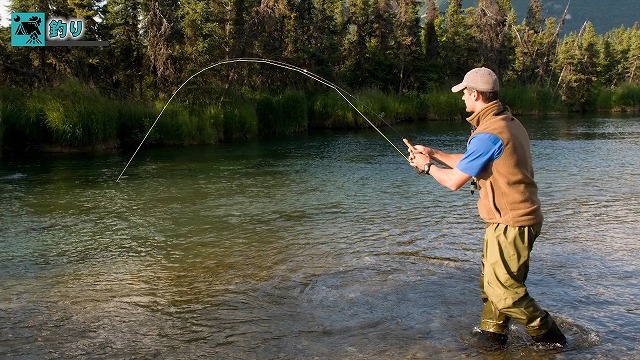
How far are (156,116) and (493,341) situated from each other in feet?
55.6

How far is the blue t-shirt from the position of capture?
149 inches

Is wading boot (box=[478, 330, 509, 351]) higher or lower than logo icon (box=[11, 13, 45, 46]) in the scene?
lower

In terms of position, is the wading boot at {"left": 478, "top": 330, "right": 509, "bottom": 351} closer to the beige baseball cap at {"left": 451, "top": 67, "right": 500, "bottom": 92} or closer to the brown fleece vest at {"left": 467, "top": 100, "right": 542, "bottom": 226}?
the brown fleece vest at {"left": 467, "top": 100, "right": 542, "bottom": 226}

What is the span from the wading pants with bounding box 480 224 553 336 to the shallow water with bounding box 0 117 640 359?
13.3 inches

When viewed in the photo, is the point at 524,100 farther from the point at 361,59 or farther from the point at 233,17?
the point at 233,17

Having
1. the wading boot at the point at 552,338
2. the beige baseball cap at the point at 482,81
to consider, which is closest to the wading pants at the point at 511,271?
the wading boot at the point at 552,338

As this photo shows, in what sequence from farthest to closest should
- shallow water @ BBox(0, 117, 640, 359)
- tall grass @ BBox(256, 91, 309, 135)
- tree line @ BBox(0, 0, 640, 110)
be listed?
tall grass @ BBox(256, 91, 309, 135) < tree line @ BBox(0, 0, 640, 110) < shallow water @ BBox(0, 117, 640, 359)

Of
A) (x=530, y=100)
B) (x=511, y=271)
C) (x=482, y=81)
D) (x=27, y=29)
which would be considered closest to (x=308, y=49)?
(x=530, y=100)

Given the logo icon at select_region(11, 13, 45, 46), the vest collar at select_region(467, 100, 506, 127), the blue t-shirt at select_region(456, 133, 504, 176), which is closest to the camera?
the blue t-shirt at select_region(456, 133, 504, 176)

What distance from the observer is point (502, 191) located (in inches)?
153

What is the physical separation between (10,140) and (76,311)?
14.0 m

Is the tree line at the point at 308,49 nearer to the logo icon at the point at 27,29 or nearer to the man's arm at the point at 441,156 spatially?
the logo icon at the point at 27,29

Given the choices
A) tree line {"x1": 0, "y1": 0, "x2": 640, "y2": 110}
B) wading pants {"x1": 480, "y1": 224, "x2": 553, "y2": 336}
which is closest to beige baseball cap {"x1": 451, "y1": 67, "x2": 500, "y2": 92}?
wading pants {"x1": 480, "y1": 224, "x2": 553, "y2": 336}

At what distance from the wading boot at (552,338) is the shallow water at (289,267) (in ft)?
0.23
